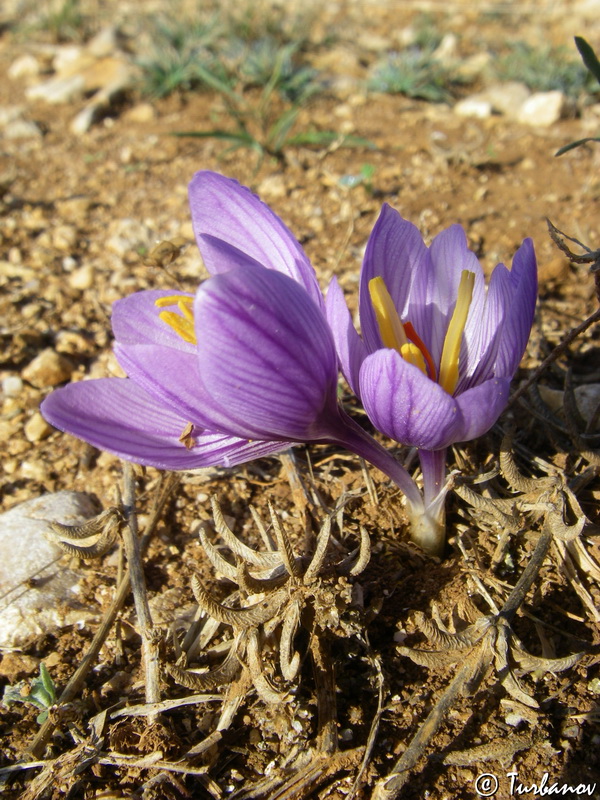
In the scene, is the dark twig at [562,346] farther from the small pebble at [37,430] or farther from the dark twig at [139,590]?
the small pebble at [37,430]

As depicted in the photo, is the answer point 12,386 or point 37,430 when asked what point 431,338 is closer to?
point 37,430

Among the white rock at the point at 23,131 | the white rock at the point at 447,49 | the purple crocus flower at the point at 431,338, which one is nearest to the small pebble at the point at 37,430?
the purple crocus flower at the point at 431,338

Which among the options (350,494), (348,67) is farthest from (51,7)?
(350,494)

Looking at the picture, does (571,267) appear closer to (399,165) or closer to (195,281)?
(399,165)

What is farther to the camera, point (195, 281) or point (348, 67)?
point (348, 67)

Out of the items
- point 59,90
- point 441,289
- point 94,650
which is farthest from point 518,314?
point 59,90

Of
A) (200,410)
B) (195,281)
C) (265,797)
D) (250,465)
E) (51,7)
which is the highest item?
(51,7)

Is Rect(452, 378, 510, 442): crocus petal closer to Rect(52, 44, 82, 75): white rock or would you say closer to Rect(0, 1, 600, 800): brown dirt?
Rect(0, 1, 600, 800): brown dirt
